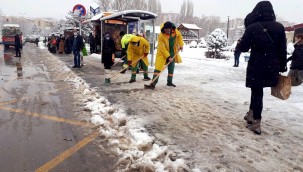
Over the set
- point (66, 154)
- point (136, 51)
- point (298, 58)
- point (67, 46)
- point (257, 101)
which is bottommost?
point (66, 154)

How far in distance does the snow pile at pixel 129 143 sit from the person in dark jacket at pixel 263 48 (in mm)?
1764

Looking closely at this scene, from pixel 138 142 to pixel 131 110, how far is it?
170 centimetres

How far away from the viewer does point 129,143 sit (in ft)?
12.7

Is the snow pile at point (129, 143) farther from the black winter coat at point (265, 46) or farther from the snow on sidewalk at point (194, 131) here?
the black winter coat at point (265, 46)

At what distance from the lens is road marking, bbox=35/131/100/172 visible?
3.24 metres

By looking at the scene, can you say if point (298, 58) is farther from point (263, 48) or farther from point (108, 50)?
point (108, 50)

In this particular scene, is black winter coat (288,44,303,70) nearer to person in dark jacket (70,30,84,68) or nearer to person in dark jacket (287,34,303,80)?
person in dark jacket (287,34,303,80)

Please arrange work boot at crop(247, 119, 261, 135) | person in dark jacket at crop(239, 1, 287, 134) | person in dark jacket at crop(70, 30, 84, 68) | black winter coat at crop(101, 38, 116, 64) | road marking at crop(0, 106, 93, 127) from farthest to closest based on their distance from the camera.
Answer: person in dark jacket at crop(70, 30, 84, 68) → black winter coat at crop(101, 38, 116, 64) → road marking at crop(0, 106, 93, 127) → work boot at crop(247, 119, 261, 135) → person in dark jacket at crop(239, 1, 287, 134)

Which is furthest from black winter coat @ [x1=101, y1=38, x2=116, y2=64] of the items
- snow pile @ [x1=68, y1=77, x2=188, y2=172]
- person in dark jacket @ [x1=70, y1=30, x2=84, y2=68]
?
snow pile @ [x1=68, y1=77, x2=188, y2=172]

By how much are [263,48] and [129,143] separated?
2.46m

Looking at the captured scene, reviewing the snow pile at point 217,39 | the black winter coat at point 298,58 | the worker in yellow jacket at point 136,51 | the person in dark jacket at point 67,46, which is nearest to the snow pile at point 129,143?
the worker in yellow jacket at point 136,51

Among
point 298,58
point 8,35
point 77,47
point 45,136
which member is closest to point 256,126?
point 298,58

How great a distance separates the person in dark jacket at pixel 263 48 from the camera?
4.05 metres

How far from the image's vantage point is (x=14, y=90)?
7.56 m
